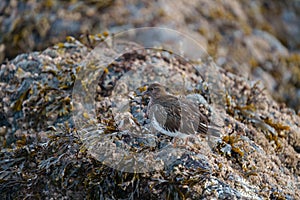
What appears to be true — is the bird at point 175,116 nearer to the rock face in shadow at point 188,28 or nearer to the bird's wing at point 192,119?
the bird's wing at point 192,119

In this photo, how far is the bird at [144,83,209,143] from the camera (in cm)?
477

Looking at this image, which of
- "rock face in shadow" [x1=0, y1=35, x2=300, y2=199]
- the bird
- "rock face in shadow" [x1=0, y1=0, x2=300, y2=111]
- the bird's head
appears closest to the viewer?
"rock face in shadow" [x1=0, y1=35, x2=300, y2=199]

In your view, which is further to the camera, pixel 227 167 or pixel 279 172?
pixel 279 172

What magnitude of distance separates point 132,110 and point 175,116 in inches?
23.1

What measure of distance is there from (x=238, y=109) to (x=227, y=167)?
3.90 ft

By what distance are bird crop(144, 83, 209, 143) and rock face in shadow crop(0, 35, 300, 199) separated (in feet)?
0.40

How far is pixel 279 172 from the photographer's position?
5.16 metres

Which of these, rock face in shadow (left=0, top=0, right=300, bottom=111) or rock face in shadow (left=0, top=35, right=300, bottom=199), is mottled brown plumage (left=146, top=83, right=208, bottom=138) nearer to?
rock face in shadow (left=0, top=35, right=300, bottom=199)

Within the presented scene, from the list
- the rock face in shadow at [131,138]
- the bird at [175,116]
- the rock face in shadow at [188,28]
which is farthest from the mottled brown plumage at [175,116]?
the rock face in shadow at [188,28]

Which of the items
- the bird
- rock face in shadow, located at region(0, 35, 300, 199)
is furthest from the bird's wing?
rock face in shadow, located at region(0, 35, 300, 199)

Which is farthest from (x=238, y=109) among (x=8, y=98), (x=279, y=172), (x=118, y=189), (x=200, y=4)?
(x=200, y=4)

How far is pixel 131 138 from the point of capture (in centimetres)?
486

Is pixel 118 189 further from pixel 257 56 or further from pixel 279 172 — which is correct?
pixel 257 56

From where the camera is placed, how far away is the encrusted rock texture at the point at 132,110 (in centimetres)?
464
